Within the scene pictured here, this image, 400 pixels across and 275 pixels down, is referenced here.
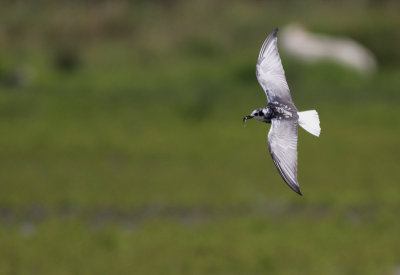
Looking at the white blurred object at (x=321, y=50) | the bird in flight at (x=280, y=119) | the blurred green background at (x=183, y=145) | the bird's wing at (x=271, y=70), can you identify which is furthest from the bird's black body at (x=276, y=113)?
the white blurred object at (x=321, y=50)

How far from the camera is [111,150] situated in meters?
18.3

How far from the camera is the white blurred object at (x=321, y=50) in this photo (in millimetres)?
22188

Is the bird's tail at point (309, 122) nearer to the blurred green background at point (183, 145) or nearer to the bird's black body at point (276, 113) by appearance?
the bird's black body at point (276, 113)

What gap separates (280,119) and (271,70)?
66 centimetres

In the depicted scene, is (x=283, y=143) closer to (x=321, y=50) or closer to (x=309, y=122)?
(x=309, y=122)

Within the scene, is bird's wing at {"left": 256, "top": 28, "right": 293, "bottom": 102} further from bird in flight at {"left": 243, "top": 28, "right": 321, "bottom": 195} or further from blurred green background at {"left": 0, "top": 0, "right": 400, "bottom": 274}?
blurred green background at {"left": 0, "top": 0, "right": 400, "bottom": 274}

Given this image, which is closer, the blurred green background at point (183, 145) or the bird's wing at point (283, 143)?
the bird's wing at point (283, 143)

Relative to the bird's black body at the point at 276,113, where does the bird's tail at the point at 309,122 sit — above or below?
below

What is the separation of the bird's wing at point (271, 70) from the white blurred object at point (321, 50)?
54.3 ft

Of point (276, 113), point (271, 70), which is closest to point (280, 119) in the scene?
point (276, 113)

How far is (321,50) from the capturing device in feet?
73.2

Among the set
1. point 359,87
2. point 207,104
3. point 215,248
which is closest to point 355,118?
point 359,87

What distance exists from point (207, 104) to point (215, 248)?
8.43 meters

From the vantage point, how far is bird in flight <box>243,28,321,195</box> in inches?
194
